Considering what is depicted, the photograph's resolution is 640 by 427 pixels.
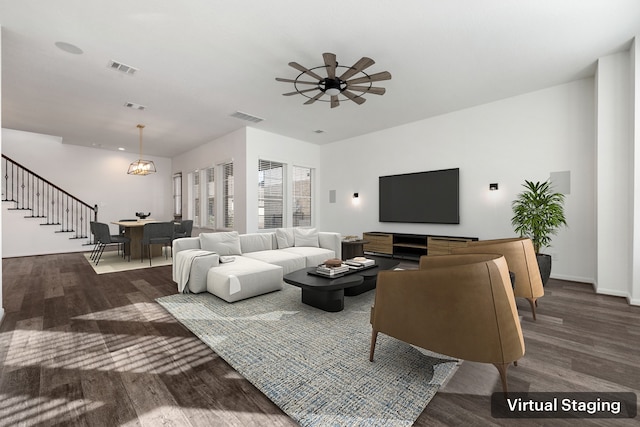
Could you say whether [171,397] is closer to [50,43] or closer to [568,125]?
[50,43]

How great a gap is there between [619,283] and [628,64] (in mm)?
2937

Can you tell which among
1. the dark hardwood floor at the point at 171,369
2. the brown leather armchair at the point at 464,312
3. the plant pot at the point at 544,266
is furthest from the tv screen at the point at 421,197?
the brown leather armchair at the point at 464,312

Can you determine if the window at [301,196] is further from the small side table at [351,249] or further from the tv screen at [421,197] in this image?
the small side table at [351,249]

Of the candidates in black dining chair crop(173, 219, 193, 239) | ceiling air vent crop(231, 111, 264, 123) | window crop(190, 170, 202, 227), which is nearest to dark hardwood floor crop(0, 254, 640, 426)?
black dining chair crop(173, 219, 193, 239)

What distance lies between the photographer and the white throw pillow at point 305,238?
552 cm

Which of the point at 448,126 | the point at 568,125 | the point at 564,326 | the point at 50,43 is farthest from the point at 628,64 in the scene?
the point at 50,43

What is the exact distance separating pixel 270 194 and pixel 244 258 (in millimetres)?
3299

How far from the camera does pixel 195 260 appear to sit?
372cm

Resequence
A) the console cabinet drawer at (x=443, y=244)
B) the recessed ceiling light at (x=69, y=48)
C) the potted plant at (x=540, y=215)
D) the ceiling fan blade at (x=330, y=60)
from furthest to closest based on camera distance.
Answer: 1. the console cabinet drawer at (x=443, y=244)
2. the potted plant at (x=540, y=215)
3. the recessed ceiling light at (x=69, y=48)
4. the ceiling fan blade at (x=330, y=60)

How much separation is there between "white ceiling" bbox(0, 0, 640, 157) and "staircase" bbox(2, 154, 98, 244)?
246cm

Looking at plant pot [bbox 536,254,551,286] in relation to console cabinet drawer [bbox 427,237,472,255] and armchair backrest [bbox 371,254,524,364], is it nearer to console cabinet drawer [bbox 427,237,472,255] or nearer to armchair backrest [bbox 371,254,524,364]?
console cabinet drawer [bbox 427,237,472,255]

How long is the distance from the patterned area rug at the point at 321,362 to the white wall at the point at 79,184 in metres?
6.66

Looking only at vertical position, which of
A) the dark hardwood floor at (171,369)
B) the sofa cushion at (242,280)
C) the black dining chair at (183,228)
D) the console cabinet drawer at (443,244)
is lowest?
the dark hardwood floor at (171,369)

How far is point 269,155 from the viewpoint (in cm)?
714
